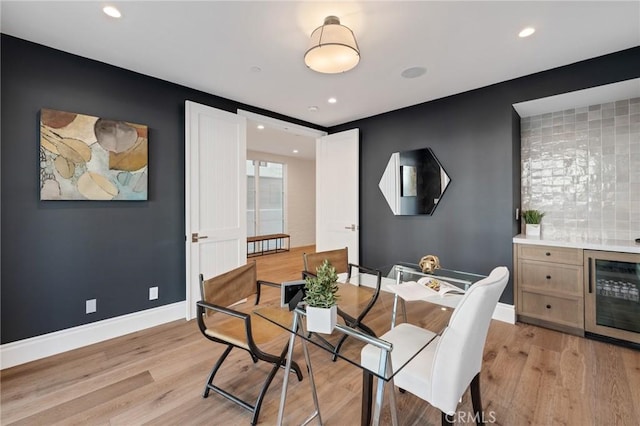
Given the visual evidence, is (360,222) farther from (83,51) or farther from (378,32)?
(83,51)

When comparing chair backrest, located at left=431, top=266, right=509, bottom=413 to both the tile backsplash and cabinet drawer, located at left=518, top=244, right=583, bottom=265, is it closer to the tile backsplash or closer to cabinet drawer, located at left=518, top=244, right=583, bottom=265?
cabinet drawer, located at left=518, top=244, right=583, bottom=265

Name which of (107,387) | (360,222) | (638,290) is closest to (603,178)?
(638,290)

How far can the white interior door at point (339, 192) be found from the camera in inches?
167

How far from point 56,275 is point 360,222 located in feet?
11.5

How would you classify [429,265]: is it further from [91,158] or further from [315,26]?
[91,158]

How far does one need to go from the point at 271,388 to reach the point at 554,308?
281 centimetres

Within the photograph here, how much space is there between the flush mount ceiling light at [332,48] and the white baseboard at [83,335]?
2878 millimetres

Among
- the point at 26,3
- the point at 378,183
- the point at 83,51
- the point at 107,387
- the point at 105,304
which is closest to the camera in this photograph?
the point at 26,3

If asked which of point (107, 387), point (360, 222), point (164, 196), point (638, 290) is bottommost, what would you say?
point (107, 387)

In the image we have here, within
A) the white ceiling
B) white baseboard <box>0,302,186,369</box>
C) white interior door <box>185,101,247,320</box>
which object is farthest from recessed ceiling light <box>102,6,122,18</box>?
white baseboard <box>0,302,186,369</box>

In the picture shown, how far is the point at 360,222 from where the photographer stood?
14.4 ft

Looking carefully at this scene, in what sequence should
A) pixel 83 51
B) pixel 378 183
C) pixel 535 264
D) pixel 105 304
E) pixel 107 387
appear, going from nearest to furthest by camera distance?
1. pixel 107 387
2. pixel 83 51
3. pixel 105 304
4. pixel 535 264
5. pixel 378 183

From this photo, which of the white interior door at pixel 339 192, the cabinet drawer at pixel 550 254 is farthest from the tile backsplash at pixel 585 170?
the white interior door at pixel 339 192

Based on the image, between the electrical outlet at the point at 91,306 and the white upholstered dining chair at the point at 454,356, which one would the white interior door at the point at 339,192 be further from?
the electrical outlet at the point at 91,306
